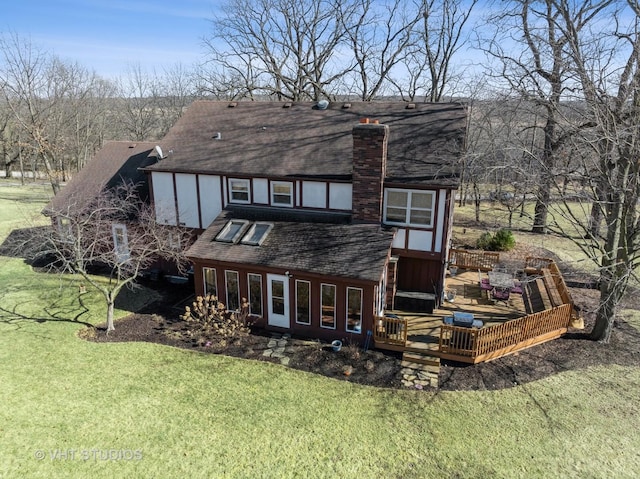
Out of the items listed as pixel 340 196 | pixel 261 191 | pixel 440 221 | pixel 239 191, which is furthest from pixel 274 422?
pixel 239 191

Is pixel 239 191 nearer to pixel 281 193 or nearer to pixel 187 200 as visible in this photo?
pixel 281 193

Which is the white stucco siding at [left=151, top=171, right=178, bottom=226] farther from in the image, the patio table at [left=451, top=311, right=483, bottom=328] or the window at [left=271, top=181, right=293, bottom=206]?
the patio table at [left=451, top=311, right=483, bottom=328]

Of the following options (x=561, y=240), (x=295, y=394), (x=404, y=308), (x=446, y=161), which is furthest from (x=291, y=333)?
(x=561, y=240)

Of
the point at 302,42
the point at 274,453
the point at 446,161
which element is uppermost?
the point at 302,42

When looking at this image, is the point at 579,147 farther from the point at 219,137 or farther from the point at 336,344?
the point at 219,137

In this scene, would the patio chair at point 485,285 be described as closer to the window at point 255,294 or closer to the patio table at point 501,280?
the patio table at point 501,280
